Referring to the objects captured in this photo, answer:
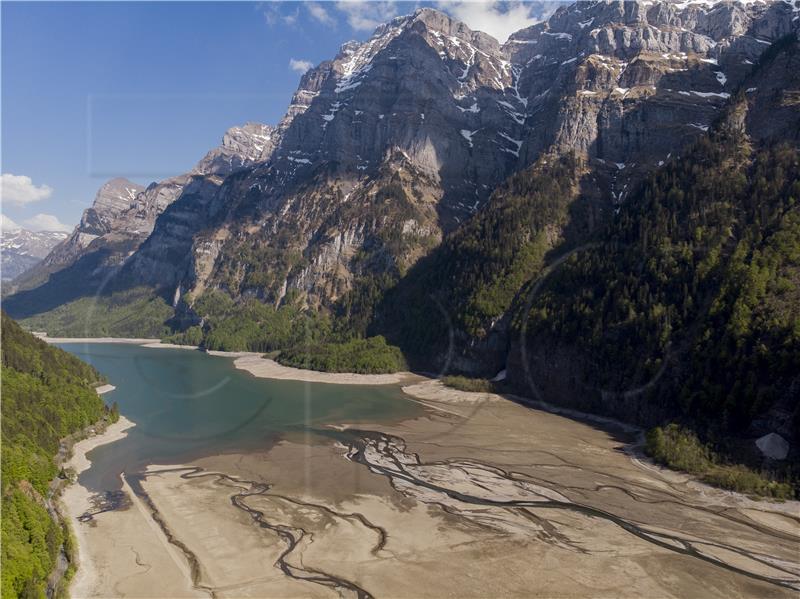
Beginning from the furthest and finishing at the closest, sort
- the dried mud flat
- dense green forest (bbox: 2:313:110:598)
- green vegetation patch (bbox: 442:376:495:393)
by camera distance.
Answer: green vegetation patch (bbox: 442:376:495:393) < the dried mud flat < dense green forest (bbox: 2:313:110:598)

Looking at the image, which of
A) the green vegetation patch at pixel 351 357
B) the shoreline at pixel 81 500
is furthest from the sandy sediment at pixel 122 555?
the green vegetation patch at pixel 351 357

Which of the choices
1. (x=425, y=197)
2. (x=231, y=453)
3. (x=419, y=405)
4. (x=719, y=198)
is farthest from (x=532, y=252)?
(x=231, y=453)

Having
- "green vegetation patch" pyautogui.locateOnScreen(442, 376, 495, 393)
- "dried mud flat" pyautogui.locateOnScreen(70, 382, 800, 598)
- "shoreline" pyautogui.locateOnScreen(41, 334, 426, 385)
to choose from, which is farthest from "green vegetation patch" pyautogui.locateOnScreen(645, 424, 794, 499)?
"shoreline" pyautogui.locateOnScreen(41, 334, 426, 385)

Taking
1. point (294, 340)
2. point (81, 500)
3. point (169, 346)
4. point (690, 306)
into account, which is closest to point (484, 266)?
point (690, 306)

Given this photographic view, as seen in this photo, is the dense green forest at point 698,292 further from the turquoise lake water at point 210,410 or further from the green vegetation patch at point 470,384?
the turquoise lake water at point 210,410

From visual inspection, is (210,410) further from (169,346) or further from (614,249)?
(169,346)

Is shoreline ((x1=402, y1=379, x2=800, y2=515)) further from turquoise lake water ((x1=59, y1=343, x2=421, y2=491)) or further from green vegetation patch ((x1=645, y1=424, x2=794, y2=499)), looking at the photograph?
turquoise lake water ((x1=59, y1=343, x2=421, y2=491))
